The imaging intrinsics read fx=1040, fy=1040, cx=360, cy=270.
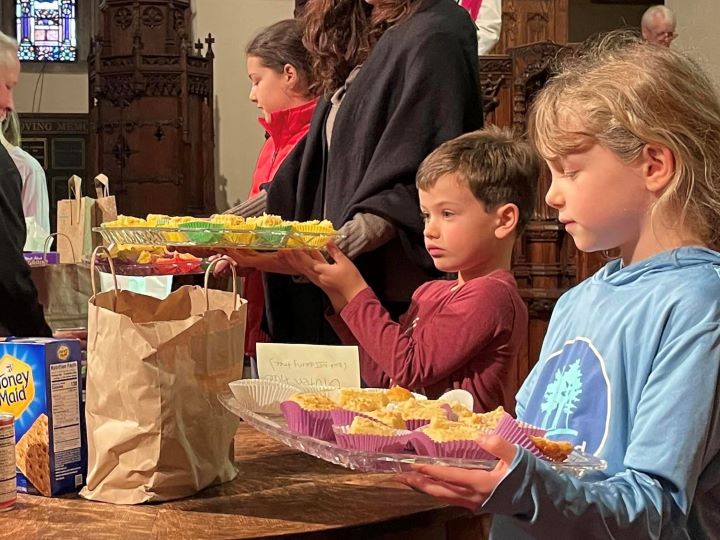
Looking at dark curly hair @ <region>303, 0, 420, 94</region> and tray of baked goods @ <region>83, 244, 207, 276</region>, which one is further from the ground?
dark curly hair @ <region>303, 0, 420, 94</region>

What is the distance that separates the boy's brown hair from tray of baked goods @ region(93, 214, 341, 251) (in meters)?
0.27

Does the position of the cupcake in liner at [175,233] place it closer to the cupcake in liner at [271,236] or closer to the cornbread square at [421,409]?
the cupcake in liner at [271,236]

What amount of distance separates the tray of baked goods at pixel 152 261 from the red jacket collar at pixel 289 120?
0.54 metres

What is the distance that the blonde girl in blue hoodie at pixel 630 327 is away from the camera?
1.06 meters

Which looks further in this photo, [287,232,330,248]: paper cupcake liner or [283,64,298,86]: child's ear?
[283,64,298,86]: child's ear

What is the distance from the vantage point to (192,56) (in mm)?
9844

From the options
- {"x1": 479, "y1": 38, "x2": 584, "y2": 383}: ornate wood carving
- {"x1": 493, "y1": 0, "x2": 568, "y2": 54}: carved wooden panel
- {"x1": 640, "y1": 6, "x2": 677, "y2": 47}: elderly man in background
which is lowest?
{"x1": 479, "y1": 38, "x2": 584, "y2": 383}: ornate wood carving

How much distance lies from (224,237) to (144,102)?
8.25m

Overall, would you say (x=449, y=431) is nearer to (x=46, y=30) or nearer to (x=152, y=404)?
(x=152, y=404)

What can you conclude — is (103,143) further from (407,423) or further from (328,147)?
(407,423)

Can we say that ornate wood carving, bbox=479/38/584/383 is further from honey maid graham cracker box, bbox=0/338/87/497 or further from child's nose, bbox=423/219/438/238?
honey maid graham cracker box, bbox=0/338/87/497

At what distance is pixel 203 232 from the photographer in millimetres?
1813

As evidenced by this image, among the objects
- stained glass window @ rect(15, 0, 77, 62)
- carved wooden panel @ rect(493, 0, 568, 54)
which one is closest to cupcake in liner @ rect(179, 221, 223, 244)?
carved wooden panel @ rect(493, 0, 568, 54)

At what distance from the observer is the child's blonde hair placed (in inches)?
48.4
